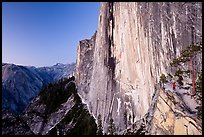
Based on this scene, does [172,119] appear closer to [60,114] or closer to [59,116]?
[59,116]

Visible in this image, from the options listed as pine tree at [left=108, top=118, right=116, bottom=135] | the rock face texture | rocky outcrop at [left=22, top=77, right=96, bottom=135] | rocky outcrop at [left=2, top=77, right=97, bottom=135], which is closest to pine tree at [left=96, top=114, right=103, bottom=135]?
the rock face texture

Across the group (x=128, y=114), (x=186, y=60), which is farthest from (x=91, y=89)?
(x=186, y=60)

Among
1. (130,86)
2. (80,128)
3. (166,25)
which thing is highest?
(166,25)

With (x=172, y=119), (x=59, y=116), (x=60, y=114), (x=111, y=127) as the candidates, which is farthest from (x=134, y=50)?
(x=60, y=114)

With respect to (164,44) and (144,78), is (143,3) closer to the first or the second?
(164,44)

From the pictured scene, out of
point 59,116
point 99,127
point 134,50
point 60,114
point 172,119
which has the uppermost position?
point 134,50

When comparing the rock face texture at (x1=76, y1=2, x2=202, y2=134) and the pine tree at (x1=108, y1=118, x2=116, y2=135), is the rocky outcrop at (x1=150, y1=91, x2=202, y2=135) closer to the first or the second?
the rock face texture at (x1=76, y1=2, x2=202, y2=134)

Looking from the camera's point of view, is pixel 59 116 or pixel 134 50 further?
pixel 59 116

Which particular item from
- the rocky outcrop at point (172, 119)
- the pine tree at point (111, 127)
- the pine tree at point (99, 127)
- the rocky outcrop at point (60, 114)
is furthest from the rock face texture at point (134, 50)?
the rocky outcrop at point (172, 119)
